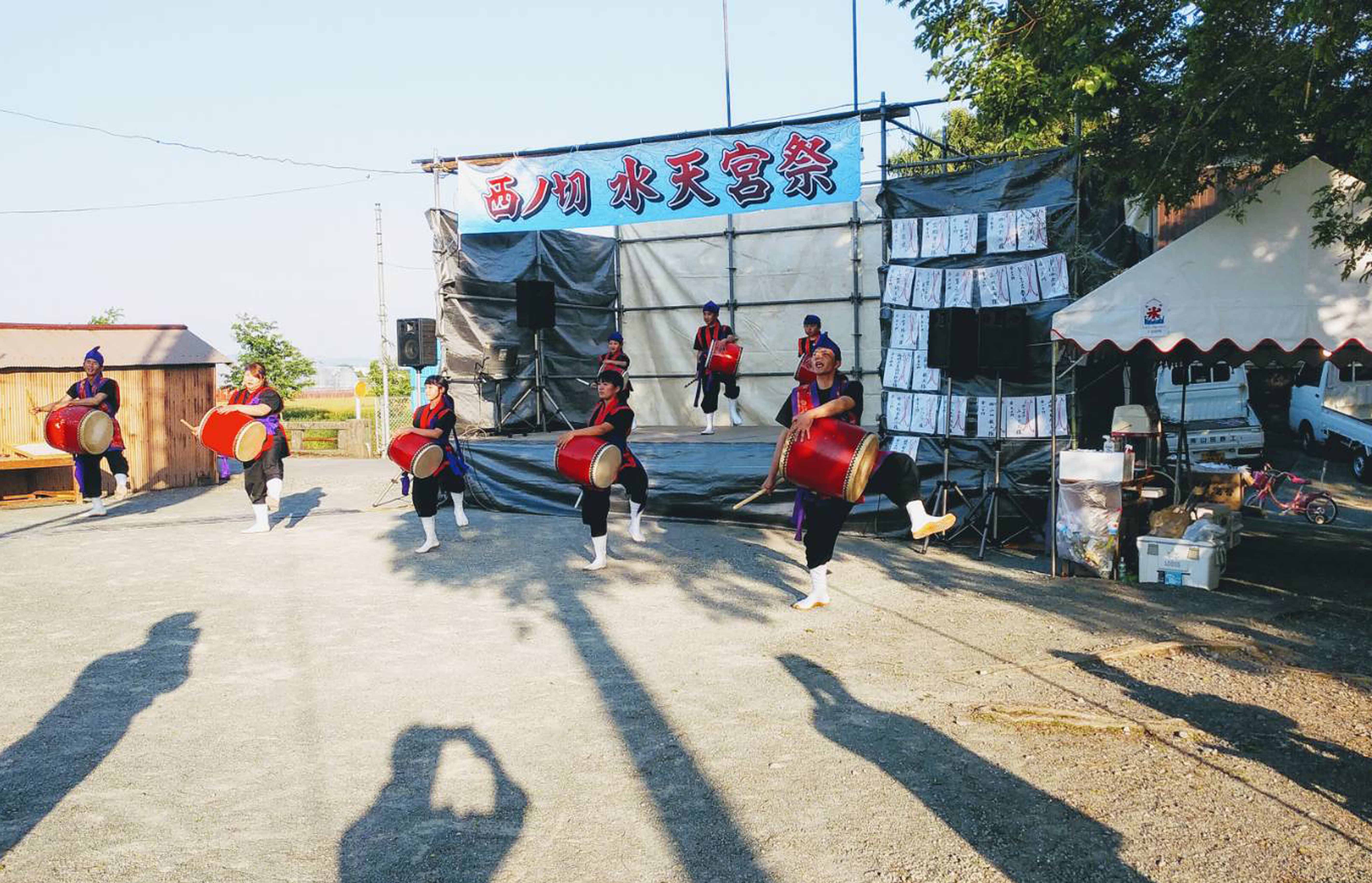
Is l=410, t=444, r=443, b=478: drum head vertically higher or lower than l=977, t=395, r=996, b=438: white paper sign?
lower

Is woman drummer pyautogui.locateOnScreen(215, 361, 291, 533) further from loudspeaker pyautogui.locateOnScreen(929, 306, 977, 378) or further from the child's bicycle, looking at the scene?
the child's bicycle

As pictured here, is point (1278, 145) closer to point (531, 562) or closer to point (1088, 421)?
point (1088, 421)

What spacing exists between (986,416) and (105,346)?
12.8m

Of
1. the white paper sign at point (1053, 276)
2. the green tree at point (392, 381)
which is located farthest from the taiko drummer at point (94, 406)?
the green tree at point (392, 381)

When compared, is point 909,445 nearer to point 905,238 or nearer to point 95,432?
point 905,238

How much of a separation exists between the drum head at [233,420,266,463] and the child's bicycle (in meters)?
10.4

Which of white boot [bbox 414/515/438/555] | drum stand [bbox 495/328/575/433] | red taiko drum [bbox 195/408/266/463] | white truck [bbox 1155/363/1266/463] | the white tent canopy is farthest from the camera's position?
white truck [bbox 1155/363/1266/463]

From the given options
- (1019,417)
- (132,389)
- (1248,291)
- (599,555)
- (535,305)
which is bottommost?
(599,555)

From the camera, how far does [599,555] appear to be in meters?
8.38

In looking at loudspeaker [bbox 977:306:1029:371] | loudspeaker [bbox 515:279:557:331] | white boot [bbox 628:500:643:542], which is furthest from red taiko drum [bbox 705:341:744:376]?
loudspeaker [bbox 977:306:1029:371]

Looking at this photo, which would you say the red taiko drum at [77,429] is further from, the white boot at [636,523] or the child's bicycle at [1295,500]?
the child's bicycle at [1295,500]

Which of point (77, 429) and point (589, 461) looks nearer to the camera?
point (589, 461)

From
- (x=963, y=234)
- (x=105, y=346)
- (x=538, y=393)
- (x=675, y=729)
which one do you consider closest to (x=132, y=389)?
(x=105, y=346)

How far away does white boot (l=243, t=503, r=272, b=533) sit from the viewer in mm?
10477
